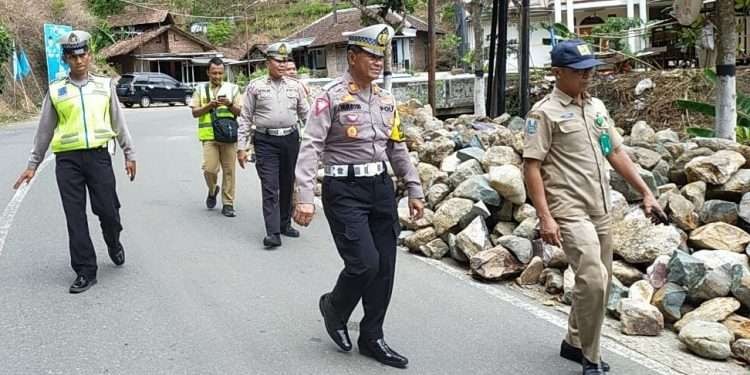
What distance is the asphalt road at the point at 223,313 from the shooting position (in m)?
4.61

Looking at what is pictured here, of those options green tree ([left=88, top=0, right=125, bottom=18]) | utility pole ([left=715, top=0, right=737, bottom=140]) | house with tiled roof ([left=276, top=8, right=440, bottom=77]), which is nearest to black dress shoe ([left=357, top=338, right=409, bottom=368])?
utility pole ([left=715, top=0, right=737, bottom=140])

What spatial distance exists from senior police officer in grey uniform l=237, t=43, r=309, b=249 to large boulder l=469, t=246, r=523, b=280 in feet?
6.95

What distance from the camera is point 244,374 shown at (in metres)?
4.41

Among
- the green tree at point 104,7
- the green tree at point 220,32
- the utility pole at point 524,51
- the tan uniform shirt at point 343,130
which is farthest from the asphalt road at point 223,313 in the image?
the green tree at point 104,7

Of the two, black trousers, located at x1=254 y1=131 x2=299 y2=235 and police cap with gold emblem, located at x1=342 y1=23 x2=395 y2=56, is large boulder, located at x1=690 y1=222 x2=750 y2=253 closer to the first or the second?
police cap with gold emblem, located at x1=342 y1=23 x2=395 y2=56

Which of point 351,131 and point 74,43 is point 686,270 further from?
point 74,43

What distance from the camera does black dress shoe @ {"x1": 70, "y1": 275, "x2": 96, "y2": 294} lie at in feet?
19.5

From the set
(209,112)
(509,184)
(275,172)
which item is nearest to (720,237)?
(509,184)

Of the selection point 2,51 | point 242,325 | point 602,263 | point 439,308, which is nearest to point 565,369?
point 602,263

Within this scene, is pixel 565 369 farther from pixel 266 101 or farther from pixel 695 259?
pixel 266 101

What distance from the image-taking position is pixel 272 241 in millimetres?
7520

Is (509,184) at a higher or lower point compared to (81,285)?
higher

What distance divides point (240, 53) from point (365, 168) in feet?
192

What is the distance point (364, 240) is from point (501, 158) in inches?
175
